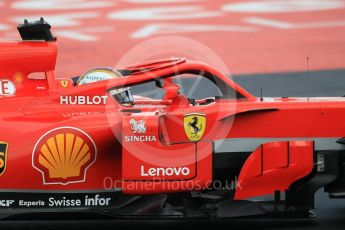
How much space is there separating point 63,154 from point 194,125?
4.22ft

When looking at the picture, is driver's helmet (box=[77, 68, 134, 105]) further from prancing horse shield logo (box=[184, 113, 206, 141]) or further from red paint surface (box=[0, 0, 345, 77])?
red paint surface (box=[0, 0, 345, 77])

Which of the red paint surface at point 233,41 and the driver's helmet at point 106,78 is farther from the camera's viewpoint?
the red paint surface at point 233,41

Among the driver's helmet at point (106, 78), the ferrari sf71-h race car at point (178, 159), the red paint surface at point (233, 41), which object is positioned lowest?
the ferrari sf71-h race car at point (178, 159)

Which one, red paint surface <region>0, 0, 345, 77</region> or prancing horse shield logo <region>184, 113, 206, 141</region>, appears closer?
prancing horse shield logo <region>184, 113, 206, 141</region>

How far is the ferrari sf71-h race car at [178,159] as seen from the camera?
8484 millimetres

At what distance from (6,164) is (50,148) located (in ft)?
1.46

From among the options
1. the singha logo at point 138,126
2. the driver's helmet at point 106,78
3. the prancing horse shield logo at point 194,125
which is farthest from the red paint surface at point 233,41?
the singha logo at point 138,126

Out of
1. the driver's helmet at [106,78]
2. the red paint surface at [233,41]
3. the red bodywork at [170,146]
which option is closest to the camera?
the red bodywork at [170,146]

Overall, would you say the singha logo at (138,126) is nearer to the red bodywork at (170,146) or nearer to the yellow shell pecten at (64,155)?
the red bodywork at (170,146)

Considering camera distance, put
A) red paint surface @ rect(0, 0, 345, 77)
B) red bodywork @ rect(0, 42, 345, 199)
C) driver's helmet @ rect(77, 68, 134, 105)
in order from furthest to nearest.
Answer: red paint surface @ rect(0, 0, 345, 77) → driver's helmet @ rect(77, 68, 134, 105) → red bodywork @ rect(0, 42, 345, 199)

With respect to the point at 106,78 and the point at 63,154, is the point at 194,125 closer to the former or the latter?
the point at 63,154

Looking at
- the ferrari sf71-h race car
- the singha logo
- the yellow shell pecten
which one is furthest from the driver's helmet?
the yellow shell pecten

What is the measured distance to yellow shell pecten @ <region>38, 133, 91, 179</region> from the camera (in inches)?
335

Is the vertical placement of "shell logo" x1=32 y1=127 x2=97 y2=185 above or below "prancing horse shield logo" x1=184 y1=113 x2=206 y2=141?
below
